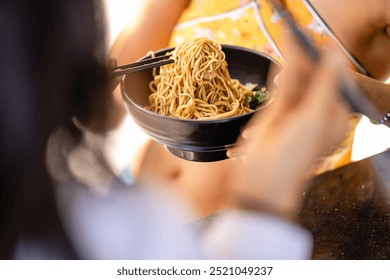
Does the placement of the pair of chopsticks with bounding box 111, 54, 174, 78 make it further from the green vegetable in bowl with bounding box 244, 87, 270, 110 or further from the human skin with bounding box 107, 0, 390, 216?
the green vegetable in bowl with bounding box 244, 87, 270, 110

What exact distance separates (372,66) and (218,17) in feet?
0.88

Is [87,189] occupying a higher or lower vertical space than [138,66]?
lower

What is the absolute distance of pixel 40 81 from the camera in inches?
34.7

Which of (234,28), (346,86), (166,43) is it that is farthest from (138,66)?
(346,86)

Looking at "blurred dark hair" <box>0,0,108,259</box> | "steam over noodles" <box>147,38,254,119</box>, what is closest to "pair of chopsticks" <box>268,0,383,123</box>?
"steam over noodles" <box>147,38,254,119</box>

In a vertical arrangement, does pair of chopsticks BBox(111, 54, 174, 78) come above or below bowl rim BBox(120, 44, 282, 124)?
above

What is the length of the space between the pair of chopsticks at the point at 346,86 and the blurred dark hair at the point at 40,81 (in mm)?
301

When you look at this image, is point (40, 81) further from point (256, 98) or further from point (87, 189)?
point (256, 98)

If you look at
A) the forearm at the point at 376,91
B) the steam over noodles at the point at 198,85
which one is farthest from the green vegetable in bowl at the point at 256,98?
the forearm at the point at 376,91

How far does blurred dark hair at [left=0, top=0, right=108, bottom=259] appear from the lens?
2.85 feet

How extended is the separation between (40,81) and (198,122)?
0.90ft
